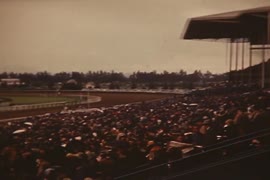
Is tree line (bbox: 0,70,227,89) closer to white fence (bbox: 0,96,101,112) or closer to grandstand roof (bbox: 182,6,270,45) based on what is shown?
white fence (bbox: 0,96,101,112)

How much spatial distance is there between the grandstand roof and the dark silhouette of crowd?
12.9 inches

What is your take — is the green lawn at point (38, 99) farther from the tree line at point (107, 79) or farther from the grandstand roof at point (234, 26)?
the grandstand roof at point (234, 26)

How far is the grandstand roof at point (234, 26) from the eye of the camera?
239 cm

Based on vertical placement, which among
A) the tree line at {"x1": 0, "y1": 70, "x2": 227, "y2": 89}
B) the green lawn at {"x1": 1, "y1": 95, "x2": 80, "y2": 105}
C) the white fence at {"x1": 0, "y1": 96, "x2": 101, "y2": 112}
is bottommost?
the white fence at {"x1": 0, "y1": 96, "x2": 101, "y2": 112}

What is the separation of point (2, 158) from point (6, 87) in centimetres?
42

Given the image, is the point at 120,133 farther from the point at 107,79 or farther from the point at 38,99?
the point at 38,99

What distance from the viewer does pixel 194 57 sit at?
244 centimetres

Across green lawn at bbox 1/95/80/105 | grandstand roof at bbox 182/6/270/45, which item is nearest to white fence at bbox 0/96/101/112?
green lawn at bbox 1/95/80/105

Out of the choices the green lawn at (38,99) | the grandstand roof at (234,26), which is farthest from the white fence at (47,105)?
the grandstand roof at (234,26)

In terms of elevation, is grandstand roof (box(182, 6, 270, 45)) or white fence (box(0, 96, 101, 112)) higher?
grandstand roof (box(182, 6, 270, 45))

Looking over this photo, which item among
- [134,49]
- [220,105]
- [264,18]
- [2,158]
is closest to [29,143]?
[2,158]

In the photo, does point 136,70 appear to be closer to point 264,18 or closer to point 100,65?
point 100,65

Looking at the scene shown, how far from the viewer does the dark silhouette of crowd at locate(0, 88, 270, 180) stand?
2350mm

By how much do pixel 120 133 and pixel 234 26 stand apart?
872mm
